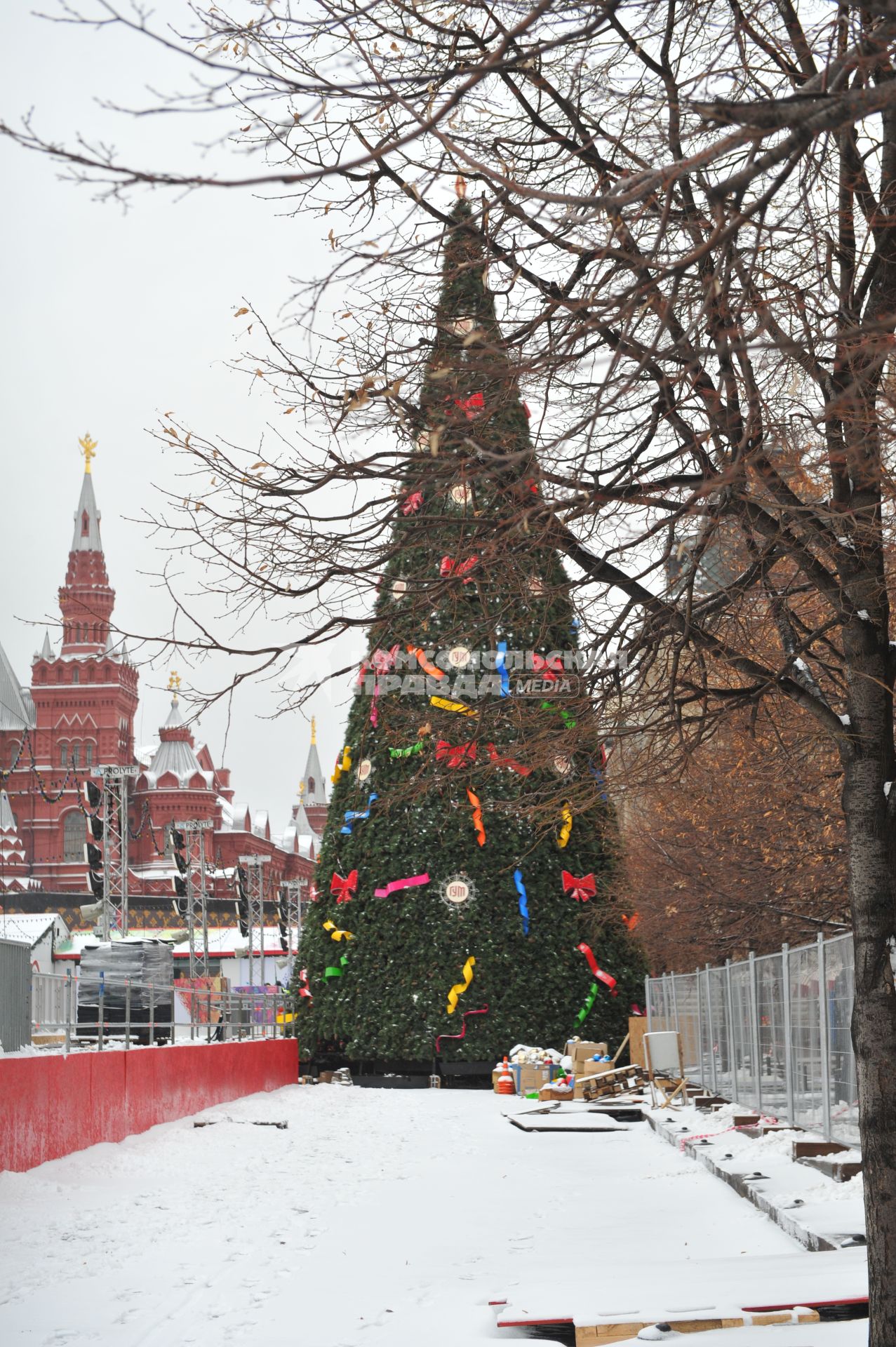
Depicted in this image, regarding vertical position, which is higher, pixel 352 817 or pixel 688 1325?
pixel 352 817

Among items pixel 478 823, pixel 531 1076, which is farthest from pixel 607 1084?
pixel 478 823

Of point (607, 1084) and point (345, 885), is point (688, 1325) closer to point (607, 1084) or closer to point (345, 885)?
point (607, 1084)

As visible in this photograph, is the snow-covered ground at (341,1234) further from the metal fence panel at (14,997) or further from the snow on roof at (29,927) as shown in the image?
the snow on roof at (29,927)

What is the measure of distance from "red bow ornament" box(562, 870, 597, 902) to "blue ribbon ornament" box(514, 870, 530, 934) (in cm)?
70

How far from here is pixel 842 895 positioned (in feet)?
65.7

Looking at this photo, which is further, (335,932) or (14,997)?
(335,932)

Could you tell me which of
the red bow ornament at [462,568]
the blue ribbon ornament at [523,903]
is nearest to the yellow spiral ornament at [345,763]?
the blue ribbon ornament at [523,903]

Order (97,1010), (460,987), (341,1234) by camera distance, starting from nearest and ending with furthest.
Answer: (341,1234)
(97,1010)
(460,987)

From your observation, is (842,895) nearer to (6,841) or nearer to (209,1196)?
(209,1196)

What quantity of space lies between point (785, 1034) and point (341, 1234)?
5.49 metres

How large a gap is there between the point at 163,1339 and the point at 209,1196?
196 inches

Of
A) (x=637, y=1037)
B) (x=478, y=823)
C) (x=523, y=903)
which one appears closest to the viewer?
(x=637, y=1037)

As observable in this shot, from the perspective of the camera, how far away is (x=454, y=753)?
7914 mm

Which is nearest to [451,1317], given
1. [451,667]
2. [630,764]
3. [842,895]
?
[630,764]
